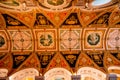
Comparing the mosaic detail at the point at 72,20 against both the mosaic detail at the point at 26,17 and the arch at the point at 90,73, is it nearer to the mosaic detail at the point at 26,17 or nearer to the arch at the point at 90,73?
the mosaic detail at the point at 26,17

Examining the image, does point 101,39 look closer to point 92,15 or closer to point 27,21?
point 92,15

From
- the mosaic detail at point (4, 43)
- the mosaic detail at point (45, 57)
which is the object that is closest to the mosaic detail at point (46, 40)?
the mosaic detail at point (45, 57)

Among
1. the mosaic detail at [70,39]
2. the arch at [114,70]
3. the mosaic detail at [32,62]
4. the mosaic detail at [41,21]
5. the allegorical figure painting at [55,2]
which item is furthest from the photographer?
the mosaic detail at [70,39]

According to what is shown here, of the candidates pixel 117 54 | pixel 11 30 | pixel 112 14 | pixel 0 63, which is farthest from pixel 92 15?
pixel 0 63

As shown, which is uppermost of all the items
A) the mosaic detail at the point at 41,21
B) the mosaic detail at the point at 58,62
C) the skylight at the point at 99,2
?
the skylight at the point at 99,2

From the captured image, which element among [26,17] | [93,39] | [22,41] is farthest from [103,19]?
[22,41]

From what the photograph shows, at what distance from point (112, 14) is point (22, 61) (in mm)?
6981

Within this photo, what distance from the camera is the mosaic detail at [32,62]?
17.1m

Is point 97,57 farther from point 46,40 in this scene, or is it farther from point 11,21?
point 11,21

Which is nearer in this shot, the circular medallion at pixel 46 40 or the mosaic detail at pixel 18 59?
the mosaic detail at pixel 18 59

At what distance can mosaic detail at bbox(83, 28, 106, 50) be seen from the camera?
57.7 ft

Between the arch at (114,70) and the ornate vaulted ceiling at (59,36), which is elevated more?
the ornate vaulted ceiling at (59,36)

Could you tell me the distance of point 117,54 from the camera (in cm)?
1741

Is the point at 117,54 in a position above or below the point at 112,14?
below
